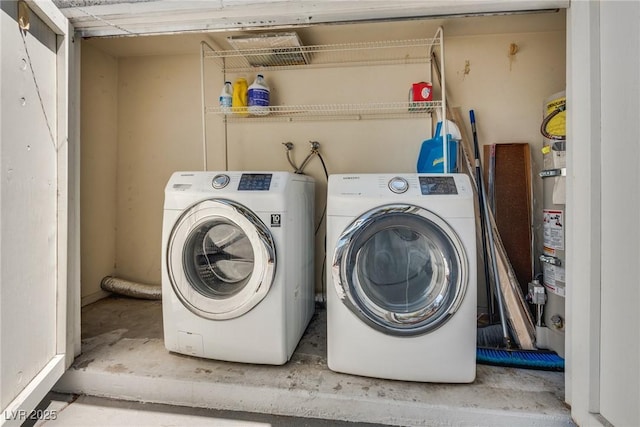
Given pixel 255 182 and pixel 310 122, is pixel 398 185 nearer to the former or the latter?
pixel 255 182

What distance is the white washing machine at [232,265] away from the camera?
4.41ft

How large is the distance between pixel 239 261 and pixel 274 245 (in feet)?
0.87

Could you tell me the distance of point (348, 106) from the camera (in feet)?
6.94

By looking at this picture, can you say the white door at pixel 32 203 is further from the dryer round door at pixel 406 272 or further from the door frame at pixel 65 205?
the dryer round door at pixel 406 272

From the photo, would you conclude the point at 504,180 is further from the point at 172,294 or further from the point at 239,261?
the point at 172,294

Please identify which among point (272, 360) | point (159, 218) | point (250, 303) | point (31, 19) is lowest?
point (272, 360)

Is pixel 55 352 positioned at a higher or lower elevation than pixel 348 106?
lower

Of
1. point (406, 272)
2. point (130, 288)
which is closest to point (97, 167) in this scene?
point (130, 288)

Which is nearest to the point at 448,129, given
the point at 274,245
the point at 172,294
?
the point at 274,245

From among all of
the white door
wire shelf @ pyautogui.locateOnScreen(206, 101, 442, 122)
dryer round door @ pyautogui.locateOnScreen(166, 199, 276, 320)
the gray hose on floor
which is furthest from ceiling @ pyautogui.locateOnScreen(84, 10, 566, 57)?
the gray hose on floor

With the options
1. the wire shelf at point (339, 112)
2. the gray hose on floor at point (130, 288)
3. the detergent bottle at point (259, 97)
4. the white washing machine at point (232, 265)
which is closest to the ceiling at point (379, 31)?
the detergent bottle at point (259, 97)

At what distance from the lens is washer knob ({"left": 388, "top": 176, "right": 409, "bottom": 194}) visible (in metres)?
1.29

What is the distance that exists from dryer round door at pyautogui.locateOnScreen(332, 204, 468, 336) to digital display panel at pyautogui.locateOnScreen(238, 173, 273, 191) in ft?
1.46

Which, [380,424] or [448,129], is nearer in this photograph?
[380,424]
